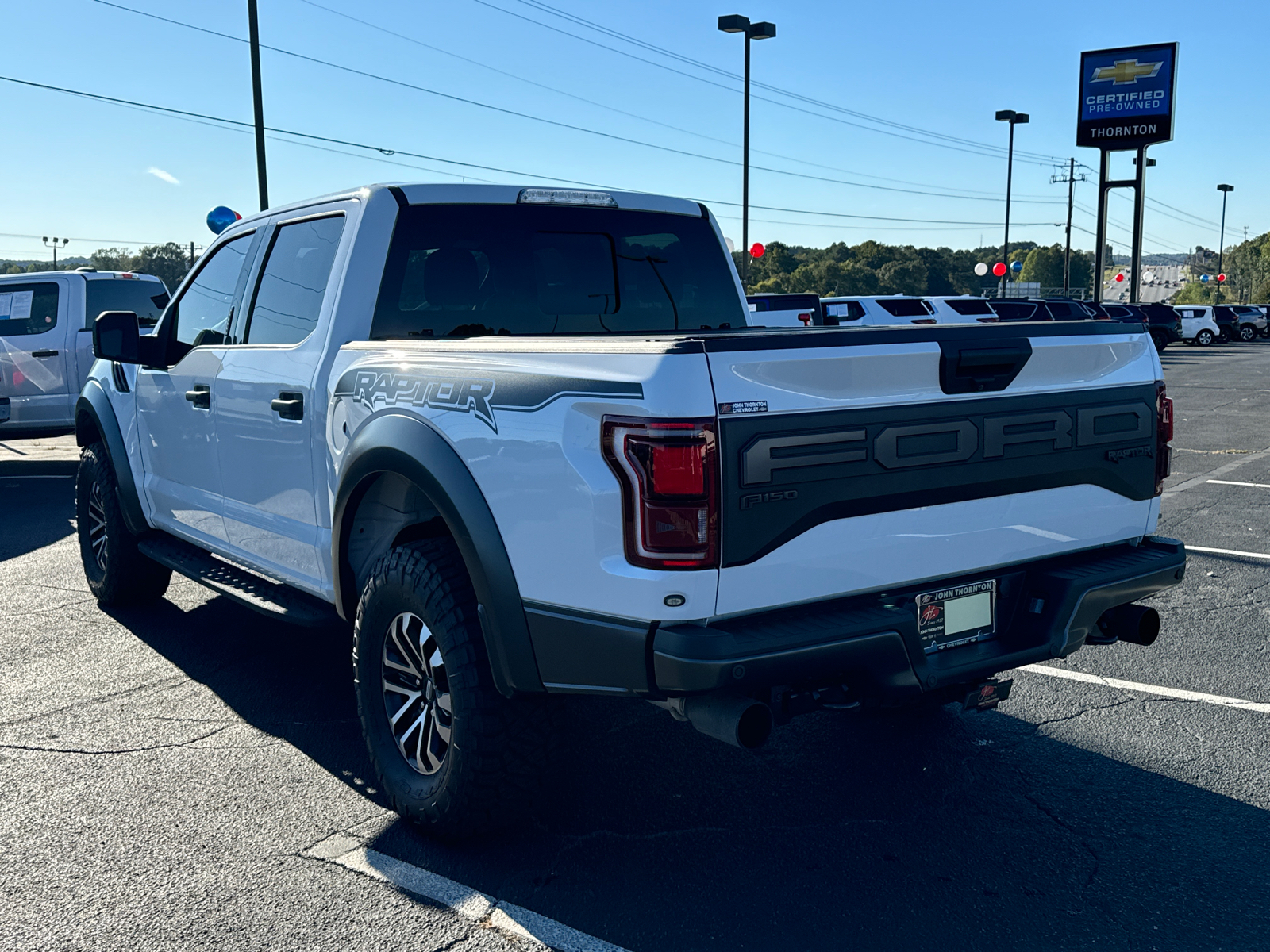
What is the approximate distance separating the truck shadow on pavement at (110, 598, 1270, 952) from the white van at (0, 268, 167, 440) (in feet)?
28.7

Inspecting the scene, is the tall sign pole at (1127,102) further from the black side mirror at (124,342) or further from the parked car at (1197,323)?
the black side mirror at (124,342)

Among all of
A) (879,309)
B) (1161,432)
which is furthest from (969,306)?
(1161,432)

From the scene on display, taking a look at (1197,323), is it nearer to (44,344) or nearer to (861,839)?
(44,344)

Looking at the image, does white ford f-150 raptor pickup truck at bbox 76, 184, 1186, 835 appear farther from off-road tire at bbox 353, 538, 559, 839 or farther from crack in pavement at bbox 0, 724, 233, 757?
crack in pavement at bbox 0, 724, 233, 757

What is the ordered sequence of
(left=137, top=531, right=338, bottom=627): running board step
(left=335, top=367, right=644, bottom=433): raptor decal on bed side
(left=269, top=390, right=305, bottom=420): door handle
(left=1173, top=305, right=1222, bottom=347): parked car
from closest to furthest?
(left=335, top=367, right=644, bottom=433): raptor decal on bed side → (left=269, top=390, right=305, bottom=420): door handle → (left=137, top=531, right=338, bottom=627): running board step → (left=1173, top=305, right=1222, bottom=347): parked car

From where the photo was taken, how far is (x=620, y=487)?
9.34ft

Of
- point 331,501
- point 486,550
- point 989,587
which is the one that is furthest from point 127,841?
point 989,587

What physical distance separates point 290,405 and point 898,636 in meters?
2.42

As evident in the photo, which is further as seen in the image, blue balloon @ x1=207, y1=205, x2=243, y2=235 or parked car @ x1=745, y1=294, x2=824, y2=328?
parked car @ x1=745, y1=294, x2=824, y2=328

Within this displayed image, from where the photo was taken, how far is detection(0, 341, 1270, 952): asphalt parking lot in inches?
123

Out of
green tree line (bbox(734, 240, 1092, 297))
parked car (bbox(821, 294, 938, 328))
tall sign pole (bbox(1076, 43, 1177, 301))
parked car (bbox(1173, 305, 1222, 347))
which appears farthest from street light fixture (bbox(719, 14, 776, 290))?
green tree line (bbox(734, 240, 1092, 297))

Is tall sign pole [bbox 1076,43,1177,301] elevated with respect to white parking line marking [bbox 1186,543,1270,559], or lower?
elevated

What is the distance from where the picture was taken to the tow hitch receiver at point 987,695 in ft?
12.0

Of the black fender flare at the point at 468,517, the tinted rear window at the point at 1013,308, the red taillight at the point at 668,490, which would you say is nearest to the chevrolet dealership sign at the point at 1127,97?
the tinted rear window at the point at 1013,308
